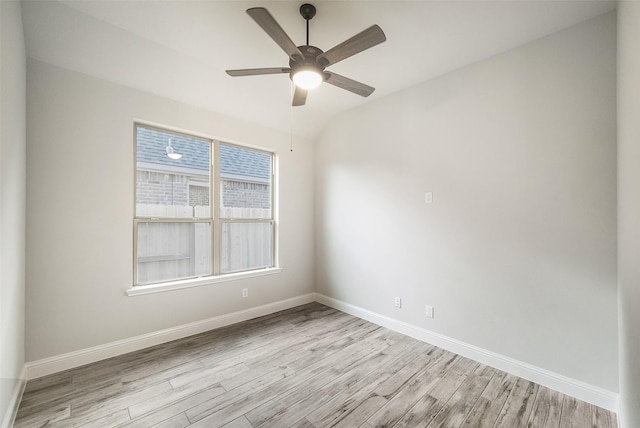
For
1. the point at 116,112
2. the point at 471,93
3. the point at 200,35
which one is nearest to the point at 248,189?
the point at 116,112

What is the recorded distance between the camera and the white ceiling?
80.0 inches

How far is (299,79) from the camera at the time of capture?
2.09 m

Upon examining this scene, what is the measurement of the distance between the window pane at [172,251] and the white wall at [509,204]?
206 centimetres

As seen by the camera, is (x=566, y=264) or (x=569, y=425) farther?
(x=566, y=264)

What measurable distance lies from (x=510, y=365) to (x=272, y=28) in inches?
127

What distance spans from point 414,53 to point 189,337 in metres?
3.74

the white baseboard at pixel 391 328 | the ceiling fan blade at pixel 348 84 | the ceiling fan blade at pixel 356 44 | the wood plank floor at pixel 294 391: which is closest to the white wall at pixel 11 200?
the white baseboard at pixel 391 328

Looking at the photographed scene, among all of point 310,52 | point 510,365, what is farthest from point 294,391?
point 310,52

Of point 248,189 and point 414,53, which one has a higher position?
point 414,53

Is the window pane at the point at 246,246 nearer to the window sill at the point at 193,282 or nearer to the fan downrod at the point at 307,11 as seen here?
the window sill at the point at 193,282

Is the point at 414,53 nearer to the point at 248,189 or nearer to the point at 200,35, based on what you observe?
the point at 200,35

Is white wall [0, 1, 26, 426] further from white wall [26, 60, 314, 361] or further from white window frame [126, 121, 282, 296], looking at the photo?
white window frame [126, 121, 282, 296]

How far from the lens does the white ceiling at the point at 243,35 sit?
203 cm

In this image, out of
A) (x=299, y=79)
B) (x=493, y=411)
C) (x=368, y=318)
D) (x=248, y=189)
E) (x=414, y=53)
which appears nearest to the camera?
(x=493, y=411)
